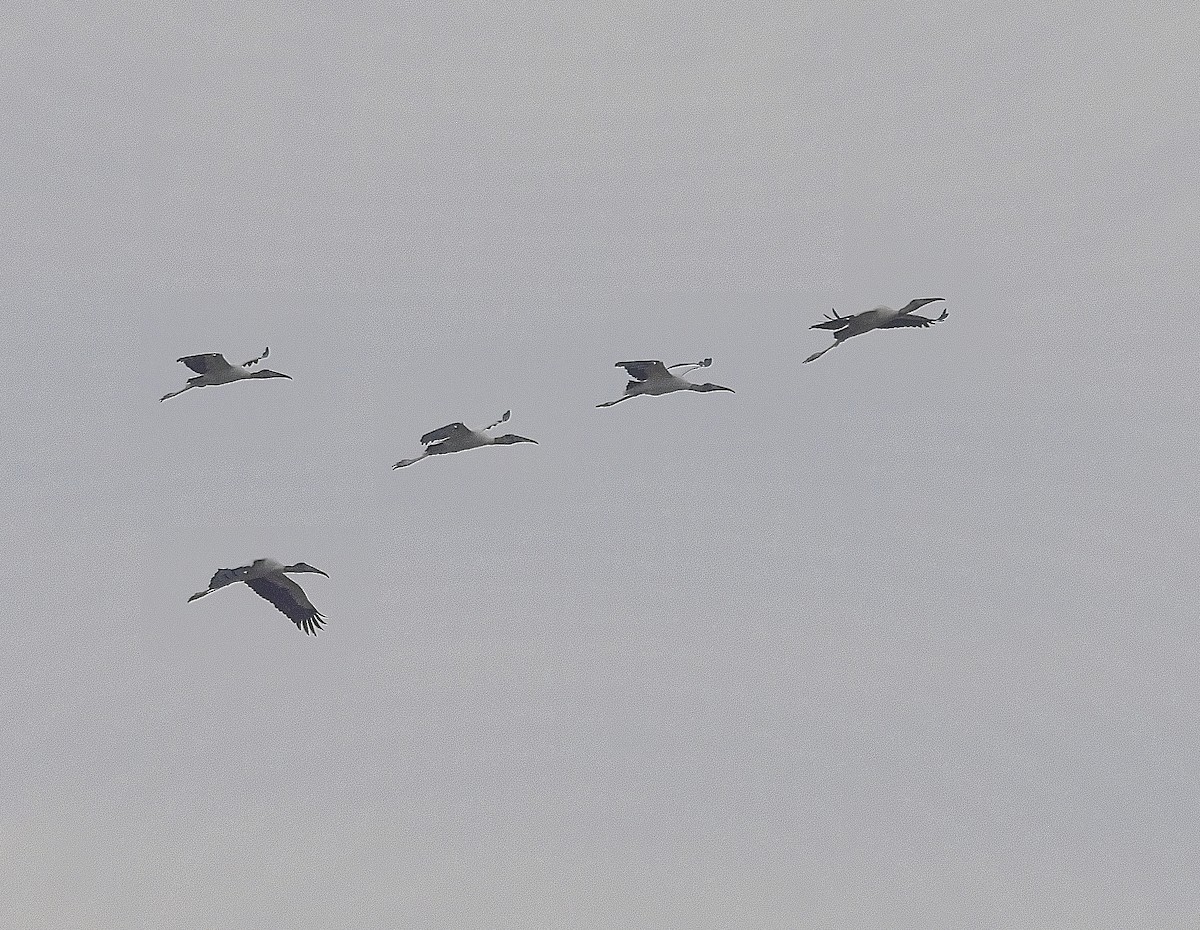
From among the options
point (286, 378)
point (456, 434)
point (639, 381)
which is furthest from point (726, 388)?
point (286, 378)

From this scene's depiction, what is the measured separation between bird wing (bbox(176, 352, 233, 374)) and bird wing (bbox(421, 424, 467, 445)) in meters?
8.00

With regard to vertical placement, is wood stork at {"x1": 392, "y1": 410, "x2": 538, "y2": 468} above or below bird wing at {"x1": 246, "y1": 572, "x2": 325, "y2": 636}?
above

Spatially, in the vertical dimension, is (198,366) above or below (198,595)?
above

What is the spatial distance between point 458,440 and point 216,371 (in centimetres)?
862

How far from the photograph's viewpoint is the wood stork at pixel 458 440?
71.3 m

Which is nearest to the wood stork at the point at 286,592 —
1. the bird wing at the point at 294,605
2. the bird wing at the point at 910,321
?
the bird wing at the point at 294,605

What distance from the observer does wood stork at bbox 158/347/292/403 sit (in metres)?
74.3

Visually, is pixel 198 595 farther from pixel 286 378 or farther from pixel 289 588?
pixel 286 378

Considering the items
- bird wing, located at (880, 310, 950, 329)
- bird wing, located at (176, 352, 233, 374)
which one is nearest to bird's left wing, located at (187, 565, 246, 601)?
bird wing, located at (176, 352, 233, 374)

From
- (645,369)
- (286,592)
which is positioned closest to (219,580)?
(286,592)

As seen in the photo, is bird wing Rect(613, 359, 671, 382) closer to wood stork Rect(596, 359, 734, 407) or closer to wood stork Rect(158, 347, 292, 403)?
wood stork Rect(596, 359, 734, 407)

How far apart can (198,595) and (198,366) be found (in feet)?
26.2

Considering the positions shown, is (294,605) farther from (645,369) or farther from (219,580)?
(645,369)

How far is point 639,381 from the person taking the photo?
74.4 m
